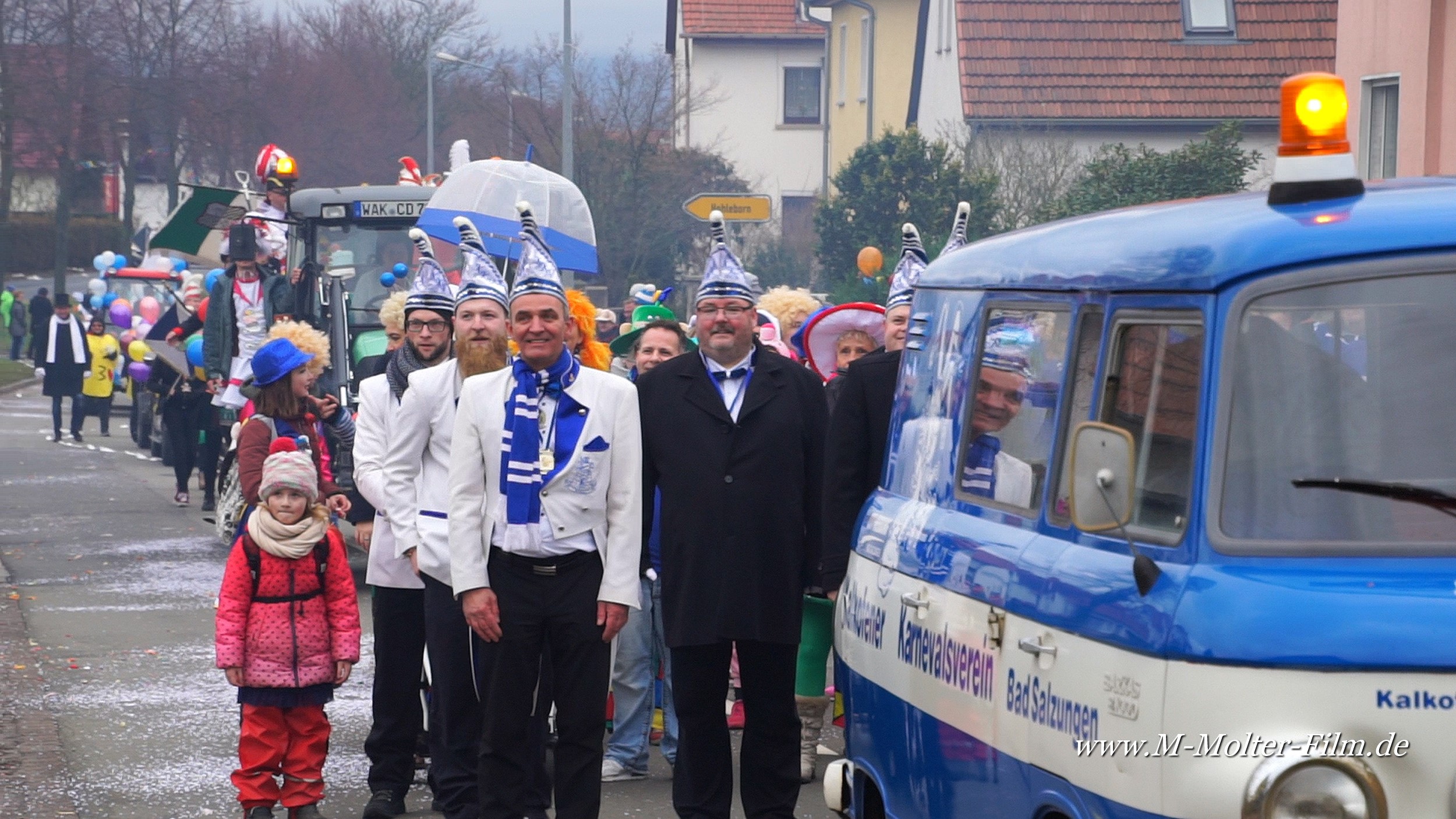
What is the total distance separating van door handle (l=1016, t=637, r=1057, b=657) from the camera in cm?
394

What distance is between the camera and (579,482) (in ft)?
19.7

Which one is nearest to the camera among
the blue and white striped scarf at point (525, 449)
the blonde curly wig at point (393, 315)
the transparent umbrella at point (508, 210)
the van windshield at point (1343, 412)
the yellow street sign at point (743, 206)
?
the van windshield at point (1343, 412)

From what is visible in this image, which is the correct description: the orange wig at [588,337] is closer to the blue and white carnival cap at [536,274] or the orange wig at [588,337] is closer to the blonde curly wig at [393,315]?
the blue and white carnival cap at [536,274]

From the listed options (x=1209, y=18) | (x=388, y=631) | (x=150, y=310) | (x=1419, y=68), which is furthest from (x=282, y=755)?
(x=150, y=310)

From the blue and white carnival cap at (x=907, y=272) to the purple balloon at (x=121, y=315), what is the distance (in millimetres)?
28603

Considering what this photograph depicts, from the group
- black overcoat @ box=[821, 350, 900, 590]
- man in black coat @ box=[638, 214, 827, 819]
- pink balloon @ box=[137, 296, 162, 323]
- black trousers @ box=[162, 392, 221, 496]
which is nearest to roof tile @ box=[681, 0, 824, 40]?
pink balloon @ box=[137, 296, 162, 323]

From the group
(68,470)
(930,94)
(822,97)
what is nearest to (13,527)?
(68,470)

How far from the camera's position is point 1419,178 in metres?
4.22

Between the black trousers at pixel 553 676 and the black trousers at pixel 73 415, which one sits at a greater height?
the black trousers at pixel 553 676

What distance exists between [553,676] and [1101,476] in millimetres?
2866

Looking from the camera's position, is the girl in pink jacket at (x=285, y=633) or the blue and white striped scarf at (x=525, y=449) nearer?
the blue and white striped scarf at (x=525, y=449)

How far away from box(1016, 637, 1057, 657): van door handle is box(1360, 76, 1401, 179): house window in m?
12.9

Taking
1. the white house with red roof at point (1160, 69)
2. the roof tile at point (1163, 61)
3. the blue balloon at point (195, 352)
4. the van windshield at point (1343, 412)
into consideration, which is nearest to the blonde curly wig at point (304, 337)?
the van windshield at point (1343, 412)

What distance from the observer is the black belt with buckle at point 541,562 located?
5.98m
